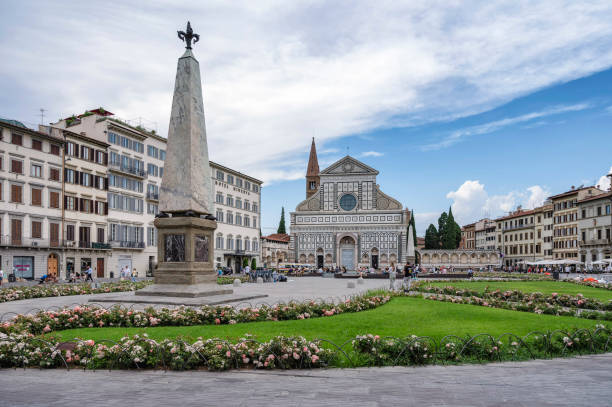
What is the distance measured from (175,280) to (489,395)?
458 inches

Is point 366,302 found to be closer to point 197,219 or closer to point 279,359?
point 197,219

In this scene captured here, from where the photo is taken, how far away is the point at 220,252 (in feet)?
207

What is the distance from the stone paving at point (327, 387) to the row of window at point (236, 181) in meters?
55.9

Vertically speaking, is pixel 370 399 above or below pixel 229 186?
below

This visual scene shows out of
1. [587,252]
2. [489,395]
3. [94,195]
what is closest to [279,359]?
[489,395]

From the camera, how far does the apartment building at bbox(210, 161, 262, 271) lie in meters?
62.8

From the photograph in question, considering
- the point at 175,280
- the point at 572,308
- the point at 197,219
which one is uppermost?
the point at 197,219

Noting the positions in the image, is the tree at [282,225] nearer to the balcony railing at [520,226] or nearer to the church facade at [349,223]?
the church facade at [349,223]

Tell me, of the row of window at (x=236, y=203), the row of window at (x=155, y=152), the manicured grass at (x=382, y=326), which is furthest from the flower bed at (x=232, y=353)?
the row of window at (x=236, y=203)

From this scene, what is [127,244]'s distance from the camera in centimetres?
4800

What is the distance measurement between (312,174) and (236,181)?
40.6 m

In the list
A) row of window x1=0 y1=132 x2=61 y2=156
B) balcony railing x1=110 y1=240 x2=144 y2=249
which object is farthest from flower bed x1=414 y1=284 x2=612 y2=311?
balcony railing x1=110 y1=240 x2=144 y2=249

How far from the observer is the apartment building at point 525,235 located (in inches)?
3354

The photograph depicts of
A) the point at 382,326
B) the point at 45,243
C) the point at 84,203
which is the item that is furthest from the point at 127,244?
the point at 382,326
